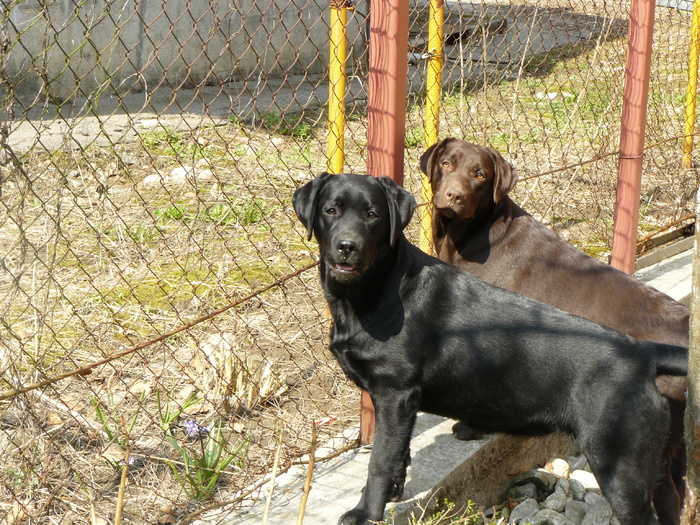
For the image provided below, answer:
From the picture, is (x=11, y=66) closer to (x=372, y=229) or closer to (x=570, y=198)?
(x=570, y=198)

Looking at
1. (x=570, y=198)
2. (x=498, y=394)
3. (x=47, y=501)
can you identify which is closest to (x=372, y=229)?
(x=498, y=394)

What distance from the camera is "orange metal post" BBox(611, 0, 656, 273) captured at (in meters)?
5.17

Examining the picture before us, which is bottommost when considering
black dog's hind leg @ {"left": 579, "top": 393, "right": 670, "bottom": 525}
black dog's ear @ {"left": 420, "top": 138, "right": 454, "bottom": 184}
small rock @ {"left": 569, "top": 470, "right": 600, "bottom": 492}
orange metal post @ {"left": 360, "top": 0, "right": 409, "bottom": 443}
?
small rock @ {"left": 569, "top": 470, "right": 600, "bottom": 492}

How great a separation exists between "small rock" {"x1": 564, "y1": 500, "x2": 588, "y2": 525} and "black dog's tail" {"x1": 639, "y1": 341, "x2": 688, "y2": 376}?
1.06m

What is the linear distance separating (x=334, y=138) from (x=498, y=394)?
1589mm

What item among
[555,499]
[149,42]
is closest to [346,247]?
[555,499]

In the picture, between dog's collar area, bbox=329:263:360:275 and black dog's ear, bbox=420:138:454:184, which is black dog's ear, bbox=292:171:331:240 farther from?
black dog's ear, bbox=420:138:454:184

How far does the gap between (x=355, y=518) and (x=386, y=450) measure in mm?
284

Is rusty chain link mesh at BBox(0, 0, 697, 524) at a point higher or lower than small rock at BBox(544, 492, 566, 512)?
higher

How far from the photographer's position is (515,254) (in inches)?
173

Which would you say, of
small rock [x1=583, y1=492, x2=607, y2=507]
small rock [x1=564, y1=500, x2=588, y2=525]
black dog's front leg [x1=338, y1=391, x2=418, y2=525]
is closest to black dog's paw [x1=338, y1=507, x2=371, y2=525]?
black dog's front leg [x1=338, y1=391, x2=418, y2=525]

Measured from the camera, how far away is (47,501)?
2.89 metres

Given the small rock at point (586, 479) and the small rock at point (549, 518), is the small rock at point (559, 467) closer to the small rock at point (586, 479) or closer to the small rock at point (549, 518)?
the small rock at point (586, 479)

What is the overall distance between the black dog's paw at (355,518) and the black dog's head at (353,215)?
0.90 m
